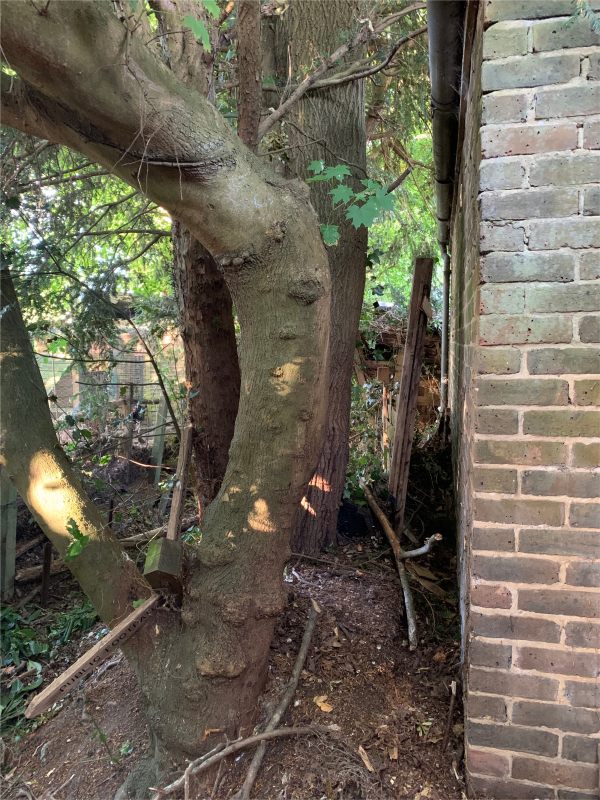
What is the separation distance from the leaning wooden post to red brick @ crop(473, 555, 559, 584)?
2689mm

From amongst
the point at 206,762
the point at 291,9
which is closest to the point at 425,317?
the point at 291,9

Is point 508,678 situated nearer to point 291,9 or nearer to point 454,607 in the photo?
point 454,607

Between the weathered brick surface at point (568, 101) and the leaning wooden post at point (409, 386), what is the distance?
2630 mm

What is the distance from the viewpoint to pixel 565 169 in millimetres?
1724

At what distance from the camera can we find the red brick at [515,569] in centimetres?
184

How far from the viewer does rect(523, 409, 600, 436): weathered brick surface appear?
177 centimetres

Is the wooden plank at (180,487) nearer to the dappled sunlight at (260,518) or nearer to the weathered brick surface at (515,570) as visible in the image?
the dappled sunlight at (260,518)

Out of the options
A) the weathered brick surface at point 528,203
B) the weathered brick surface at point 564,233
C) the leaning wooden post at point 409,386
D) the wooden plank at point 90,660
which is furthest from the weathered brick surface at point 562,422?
the leaning wooden post at point 409,386

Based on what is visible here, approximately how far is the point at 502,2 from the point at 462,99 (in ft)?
3.24

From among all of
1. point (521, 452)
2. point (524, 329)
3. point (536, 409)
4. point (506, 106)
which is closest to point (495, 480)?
point (521, 452)

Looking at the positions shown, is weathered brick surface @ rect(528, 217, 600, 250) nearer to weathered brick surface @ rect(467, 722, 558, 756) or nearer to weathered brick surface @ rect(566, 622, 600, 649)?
weathered brick surface @ rect(566, 622, 600, 649)

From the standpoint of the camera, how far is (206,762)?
7.23 feet

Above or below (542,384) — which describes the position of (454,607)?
below

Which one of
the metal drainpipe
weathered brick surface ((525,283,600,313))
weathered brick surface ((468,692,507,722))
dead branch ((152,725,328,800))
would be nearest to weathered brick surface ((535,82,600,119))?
weathered brick surface ((525,283,600,313))
